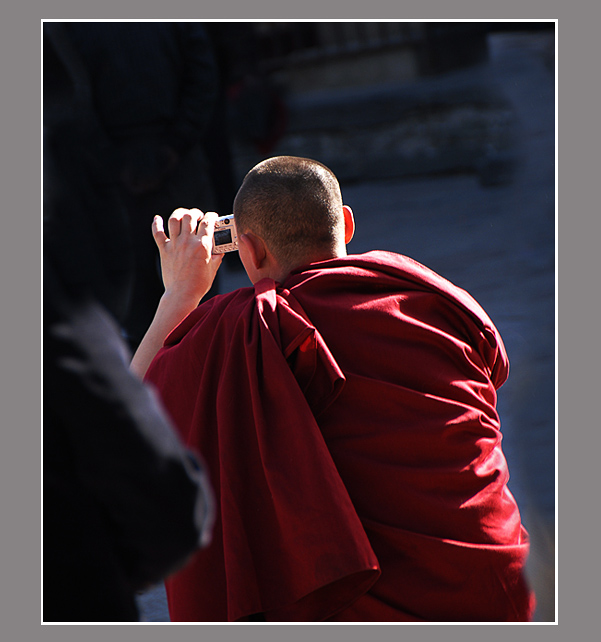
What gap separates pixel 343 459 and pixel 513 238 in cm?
248

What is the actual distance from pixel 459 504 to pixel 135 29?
2.33 m

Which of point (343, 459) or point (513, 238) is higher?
point (343, 459)

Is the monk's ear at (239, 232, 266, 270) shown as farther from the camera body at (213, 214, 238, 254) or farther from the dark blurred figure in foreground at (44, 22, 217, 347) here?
the dark blurred figure in foreground at (44, 22, 217, 347)

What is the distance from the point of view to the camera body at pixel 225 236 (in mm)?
1616

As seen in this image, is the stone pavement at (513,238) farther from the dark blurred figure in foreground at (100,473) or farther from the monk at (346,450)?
the dark blurred figure in foreground at (100,473)

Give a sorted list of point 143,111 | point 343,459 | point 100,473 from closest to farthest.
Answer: point 100,473, point 343,459, point 143,111

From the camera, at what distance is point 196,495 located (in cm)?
96

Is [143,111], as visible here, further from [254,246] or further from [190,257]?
[254,246]

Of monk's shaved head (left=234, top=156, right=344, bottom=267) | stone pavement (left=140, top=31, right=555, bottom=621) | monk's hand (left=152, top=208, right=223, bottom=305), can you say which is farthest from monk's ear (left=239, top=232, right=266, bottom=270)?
stone pavement (left=140, top=31, right=555, bottom=621)

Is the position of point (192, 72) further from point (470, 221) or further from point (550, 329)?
point (550, 329)

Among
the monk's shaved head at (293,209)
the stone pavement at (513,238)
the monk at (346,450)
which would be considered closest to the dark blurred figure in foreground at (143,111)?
the stone pavement at (513,238)

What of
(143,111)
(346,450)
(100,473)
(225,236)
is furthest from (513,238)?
(100,473)

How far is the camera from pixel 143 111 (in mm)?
3057

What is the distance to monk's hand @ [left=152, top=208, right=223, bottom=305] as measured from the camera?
65.7 inches
